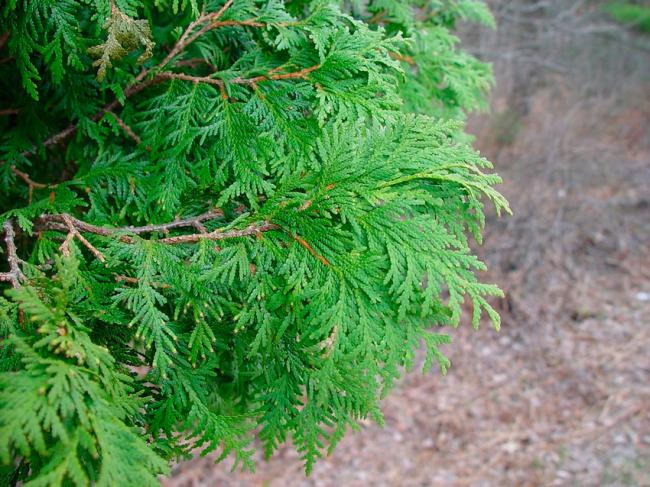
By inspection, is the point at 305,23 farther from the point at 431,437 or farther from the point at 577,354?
the point at 577,354

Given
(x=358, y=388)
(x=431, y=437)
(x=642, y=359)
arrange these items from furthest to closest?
(x=642, y=359), (x=431, y=437), (x=358, y=388)

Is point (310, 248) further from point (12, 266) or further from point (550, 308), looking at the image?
point (550, 308)

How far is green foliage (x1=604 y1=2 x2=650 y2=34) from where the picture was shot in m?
9.49

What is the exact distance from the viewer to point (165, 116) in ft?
6.70

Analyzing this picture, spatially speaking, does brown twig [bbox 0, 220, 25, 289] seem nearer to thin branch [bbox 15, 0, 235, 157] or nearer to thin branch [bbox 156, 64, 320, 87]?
thin branch [bbox 15, 0, 235, 157]

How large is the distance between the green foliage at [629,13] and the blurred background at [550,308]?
0.04 metres

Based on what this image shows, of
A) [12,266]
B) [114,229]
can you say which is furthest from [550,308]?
[12,266]

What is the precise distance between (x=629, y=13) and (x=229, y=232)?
1056cm

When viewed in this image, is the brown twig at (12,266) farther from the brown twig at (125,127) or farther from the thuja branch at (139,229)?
the brown twig at (125,127)

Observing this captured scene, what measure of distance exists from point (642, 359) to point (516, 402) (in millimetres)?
1539

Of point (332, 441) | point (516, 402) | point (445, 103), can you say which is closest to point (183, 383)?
point (332, 441)

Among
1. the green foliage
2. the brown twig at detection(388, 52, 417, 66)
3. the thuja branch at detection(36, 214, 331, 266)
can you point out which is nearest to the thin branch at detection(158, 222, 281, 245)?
the thuja branch at detection(36, 214, 331, 266)

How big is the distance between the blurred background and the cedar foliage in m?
3.65

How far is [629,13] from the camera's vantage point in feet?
31.4
